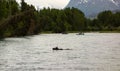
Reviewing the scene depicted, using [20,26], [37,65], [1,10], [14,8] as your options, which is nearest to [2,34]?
[1,10]

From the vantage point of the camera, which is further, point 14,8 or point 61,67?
point 14,8

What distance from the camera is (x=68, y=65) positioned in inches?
2135

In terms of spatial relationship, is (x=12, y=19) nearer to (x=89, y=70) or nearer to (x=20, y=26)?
(x=20, y=26)

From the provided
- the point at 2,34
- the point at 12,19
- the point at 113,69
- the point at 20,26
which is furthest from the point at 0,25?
the point at 113,69

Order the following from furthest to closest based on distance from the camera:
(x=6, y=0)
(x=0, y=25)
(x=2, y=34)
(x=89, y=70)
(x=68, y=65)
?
(x=6, y=0), (x=2, y=34), (x=0, y=25), (x=68, y=65), (x=89, y=70)

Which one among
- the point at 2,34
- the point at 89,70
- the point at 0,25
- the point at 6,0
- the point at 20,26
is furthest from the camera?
the point at 6,0

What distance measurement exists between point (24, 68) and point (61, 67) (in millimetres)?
4627

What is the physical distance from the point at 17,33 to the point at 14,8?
77.3ft

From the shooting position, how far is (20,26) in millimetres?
178625

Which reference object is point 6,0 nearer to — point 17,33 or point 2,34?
point 17,33

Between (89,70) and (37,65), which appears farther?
(37,65)

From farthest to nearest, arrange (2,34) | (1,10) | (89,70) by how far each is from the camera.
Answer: (1,10) < (2,34) < (89,70)

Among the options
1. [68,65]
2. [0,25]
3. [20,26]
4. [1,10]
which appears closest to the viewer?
[68,65]

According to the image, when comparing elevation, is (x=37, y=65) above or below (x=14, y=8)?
below
